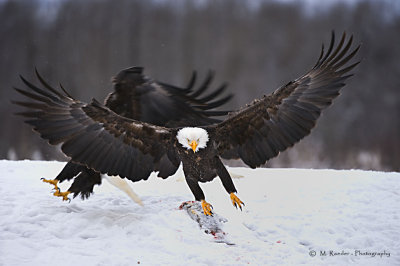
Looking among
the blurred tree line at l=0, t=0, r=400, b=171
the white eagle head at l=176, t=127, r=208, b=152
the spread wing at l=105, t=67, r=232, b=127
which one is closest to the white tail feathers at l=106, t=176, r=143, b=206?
the spread wing at l=105, t=67, r=232, b=127

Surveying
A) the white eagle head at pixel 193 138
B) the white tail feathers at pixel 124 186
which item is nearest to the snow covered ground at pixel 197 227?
the white tail feathers at pixel 124 186

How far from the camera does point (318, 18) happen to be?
15.0 feet

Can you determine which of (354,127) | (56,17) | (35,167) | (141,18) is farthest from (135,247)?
(56,17)

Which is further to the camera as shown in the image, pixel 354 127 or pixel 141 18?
pixel 141 18

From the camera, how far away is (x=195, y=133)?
2.22 metres

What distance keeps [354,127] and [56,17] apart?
383 centimetres

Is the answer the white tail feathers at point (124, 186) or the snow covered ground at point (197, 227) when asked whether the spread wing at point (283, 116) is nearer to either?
the snow covered ground at point (197, 227)

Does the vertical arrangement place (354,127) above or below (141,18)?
below

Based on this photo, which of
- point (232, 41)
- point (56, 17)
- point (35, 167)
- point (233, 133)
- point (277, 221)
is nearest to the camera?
point (233, 133)

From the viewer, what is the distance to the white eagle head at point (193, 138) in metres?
2.21

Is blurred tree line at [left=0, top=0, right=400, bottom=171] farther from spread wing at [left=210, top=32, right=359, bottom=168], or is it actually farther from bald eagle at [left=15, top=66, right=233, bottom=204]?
spread wing at [left=210, top=32, right=359, bottom=168]

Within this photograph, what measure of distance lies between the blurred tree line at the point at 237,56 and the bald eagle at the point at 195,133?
6.05 feet

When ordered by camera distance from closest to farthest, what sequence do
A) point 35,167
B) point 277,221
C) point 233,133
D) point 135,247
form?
point 135,247 → point 233,133 → point 277,221 → point 35,167

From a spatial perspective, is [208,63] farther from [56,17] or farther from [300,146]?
[56,17]
